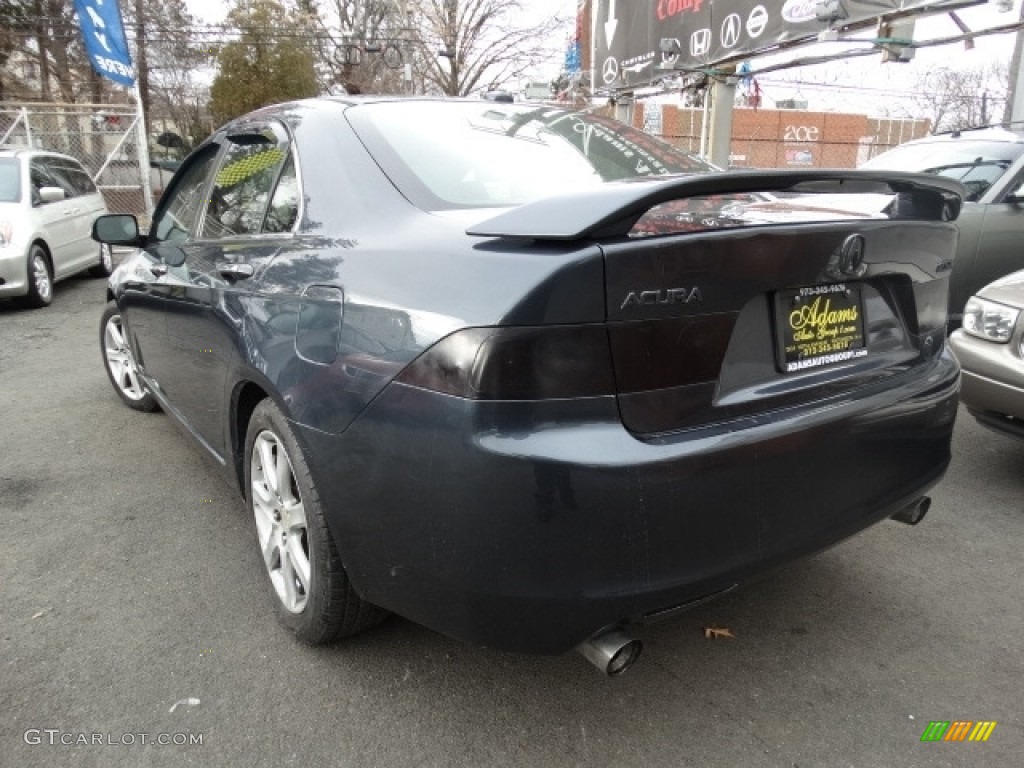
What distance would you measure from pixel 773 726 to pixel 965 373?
7.43 ft

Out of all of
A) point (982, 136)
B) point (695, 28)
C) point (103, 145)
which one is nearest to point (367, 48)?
point (103, 145)

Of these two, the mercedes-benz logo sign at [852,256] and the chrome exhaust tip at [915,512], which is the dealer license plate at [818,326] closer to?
the mercedes-benz logo sign at [852,256]

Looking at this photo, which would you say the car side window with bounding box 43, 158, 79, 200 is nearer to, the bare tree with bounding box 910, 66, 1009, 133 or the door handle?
the door handle

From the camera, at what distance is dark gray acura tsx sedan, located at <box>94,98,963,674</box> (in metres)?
1.53

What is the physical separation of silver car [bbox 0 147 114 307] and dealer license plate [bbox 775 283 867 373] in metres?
8.20

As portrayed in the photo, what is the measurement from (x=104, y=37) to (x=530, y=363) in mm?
15755

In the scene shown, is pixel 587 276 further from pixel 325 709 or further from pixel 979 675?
pixel 979 675

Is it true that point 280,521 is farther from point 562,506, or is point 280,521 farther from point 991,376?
point 991,376

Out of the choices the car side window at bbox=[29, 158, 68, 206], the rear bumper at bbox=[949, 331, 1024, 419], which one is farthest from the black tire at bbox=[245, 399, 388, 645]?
the car side window at bbox=[29, 158, 68, 206]

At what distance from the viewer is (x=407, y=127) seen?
2.34 m

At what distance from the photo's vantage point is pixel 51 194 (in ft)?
27.7

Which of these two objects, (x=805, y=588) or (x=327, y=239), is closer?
(x=327, y=239)

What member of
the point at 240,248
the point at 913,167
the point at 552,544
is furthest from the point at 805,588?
the point at 913,167

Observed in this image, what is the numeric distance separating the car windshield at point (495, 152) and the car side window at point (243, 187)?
1.38 feet
